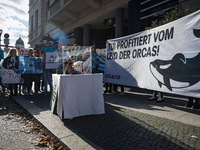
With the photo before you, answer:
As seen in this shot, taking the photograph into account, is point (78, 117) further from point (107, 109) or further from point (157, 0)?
point (157, 0)

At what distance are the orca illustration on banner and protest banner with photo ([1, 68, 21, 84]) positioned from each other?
5357 mm

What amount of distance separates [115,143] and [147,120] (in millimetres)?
1322

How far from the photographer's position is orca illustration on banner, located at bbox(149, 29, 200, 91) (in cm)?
397

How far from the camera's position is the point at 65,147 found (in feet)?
8.68

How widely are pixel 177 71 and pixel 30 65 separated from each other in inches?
231

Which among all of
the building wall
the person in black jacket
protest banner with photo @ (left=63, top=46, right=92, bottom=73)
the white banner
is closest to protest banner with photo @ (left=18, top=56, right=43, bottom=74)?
the person in black jacket

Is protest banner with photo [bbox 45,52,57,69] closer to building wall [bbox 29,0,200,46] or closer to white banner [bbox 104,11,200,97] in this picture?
white banner [bbox 104,11,200,97]

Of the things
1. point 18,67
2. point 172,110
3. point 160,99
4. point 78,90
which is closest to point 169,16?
point 160,99

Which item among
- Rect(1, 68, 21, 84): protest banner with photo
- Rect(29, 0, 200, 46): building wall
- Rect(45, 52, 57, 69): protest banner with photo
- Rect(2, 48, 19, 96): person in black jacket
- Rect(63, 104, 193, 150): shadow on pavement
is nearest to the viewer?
Rect(63, 104, 193, 150): shadow on pavement

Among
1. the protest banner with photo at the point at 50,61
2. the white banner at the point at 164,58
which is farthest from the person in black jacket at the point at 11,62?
the white banner at the point at 164,58

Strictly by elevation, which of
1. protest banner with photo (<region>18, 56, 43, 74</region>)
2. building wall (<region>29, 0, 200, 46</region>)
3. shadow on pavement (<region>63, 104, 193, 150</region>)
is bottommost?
shadow on pavement (<region>63, 104, 193, 150</region>)

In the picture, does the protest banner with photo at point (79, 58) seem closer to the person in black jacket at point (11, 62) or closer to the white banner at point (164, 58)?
the white banner at point (164, 58)

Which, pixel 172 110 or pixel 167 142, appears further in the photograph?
pixel 172 110

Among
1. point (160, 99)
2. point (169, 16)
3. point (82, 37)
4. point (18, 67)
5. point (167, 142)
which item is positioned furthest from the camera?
point (82, 37)
